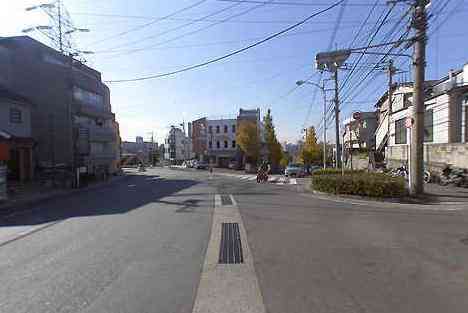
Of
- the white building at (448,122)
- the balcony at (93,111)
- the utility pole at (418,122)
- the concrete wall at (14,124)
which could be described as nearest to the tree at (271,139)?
the balcony at (93,111)

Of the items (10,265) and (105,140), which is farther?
(105,140)

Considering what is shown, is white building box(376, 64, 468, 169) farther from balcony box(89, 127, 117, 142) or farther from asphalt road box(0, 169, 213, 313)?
balcony box(89, 127, 117, 142)

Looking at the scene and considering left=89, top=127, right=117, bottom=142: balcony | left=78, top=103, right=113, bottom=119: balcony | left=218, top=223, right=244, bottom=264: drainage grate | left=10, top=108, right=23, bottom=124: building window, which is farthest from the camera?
left=89, top=127, right=117, bottom=142: balcony

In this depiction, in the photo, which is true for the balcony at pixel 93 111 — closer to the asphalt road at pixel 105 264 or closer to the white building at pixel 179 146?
the asphalt road at pixel 105 264

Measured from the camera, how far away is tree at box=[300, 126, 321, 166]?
6606cm

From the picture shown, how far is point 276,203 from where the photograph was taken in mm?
15164

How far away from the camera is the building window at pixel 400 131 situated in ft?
107

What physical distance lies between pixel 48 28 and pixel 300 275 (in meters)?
32.9

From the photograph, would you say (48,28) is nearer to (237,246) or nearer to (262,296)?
(237,246)

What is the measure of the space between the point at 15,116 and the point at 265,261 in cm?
2814

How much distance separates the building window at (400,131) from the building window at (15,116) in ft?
97.0

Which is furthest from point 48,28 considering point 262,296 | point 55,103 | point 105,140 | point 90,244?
point 262,296

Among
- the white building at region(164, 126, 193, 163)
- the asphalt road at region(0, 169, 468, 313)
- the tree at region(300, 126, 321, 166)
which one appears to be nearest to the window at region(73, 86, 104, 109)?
the asphalt road at region(0, 169, 468, 313)

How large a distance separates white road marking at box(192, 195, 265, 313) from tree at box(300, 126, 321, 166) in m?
59.4
